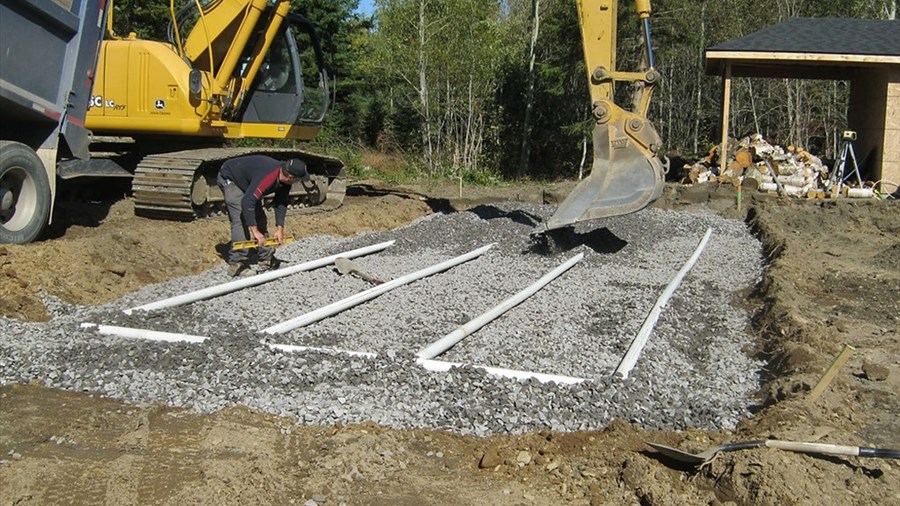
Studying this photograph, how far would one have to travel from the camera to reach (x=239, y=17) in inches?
470

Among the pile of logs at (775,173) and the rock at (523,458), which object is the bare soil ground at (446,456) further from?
the pile of logs at (775,173)

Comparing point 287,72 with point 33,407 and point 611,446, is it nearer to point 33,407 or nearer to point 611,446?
point 33,407

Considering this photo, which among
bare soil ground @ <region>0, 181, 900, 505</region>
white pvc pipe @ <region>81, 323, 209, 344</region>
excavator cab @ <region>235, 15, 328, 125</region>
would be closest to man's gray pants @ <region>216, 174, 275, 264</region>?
bare soil ground @ <region>0, 181, 900, 505</region>

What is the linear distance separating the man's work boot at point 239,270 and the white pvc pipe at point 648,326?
14.3 feet

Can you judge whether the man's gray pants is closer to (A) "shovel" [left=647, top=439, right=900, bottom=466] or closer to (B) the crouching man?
(B) the crouching man

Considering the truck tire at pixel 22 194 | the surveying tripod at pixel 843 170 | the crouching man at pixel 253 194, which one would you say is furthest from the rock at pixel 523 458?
the surveying tripod at pixel 843 170

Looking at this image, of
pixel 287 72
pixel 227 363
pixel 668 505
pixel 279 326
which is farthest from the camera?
pixel 287 72

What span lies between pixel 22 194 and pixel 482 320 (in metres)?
5.21

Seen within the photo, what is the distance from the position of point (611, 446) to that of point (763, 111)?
25.5 m

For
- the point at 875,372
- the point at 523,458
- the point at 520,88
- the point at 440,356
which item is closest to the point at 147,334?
the point at 440,356

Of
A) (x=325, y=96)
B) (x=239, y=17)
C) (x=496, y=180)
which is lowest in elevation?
(x=496, y=180)

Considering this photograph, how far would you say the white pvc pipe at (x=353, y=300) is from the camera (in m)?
6.78

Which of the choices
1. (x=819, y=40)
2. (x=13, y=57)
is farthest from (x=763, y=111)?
(x=13, y=57)

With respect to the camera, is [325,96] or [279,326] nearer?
[279,326]
